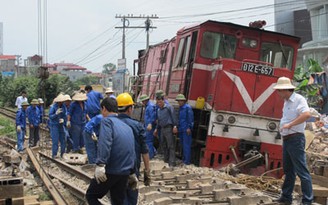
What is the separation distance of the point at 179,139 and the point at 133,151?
6065 mm

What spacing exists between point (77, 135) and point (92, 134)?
2.55m

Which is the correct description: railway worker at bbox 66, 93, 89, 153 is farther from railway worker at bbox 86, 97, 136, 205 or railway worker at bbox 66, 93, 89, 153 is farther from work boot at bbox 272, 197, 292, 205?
railway worker at bbox 86, 97, 136, 205

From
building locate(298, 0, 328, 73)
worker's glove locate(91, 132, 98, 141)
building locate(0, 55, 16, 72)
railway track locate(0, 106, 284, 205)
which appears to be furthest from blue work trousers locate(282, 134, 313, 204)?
building locate(0, 55, 16, 72)

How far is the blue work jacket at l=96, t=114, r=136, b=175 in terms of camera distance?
5.13 metres

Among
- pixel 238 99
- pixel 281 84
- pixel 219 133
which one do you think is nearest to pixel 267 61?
pixel 238 99

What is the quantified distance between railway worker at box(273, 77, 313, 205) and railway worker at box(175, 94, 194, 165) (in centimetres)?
411

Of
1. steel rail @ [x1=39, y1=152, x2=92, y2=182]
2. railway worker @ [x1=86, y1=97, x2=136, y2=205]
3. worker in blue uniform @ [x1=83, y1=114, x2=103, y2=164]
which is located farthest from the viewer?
worker in blue uniform @ [x1=83, y1=114, x2=103, y2=164]

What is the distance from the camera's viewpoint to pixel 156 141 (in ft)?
40.2

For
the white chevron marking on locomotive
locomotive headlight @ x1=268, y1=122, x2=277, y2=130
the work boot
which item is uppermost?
the white chevron marking on locomotive

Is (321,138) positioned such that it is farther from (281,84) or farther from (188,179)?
(281,84)

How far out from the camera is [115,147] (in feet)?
17.1

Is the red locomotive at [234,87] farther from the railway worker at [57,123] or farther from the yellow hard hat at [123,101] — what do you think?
the yellow hard hat at [123,101]

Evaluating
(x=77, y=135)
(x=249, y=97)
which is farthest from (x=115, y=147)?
(x=77, y=135)

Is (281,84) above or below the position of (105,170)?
above
